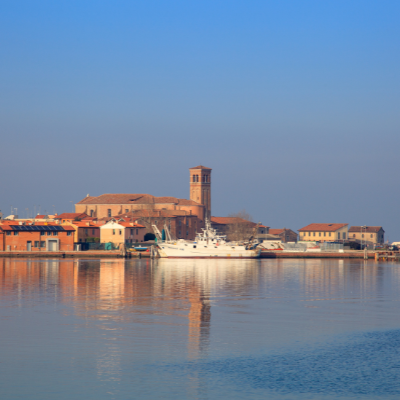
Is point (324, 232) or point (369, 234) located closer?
point (324, 232)

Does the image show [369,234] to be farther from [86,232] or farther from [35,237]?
[35,237]

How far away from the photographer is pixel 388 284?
47.2m

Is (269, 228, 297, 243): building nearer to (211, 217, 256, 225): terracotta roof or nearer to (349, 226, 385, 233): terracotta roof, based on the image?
(211, 217, 256, 225): terracotta roof

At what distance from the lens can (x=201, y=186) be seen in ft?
565

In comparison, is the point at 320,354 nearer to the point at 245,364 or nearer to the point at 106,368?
the point at 245,364

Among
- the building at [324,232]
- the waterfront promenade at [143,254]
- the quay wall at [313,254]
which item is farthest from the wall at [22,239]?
the building at [324,232]

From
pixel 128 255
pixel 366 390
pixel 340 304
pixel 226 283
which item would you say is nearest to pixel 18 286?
pixel 226 283

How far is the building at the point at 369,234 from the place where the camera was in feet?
518

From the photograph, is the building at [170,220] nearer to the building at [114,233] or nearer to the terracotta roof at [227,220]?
the terracotta roof at [227,220]

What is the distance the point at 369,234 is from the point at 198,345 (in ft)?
473

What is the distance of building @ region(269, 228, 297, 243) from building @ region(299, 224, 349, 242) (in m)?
2.04

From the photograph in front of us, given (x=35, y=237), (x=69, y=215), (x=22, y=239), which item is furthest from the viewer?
(x=69, y=215)

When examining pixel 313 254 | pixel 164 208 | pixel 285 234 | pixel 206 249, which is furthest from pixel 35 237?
pixel 285 234

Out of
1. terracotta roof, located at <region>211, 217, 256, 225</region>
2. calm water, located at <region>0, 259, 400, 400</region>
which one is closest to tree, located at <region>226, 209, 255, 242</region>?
terracotta roof, located at <region>211, 217, 256, 225</region>
